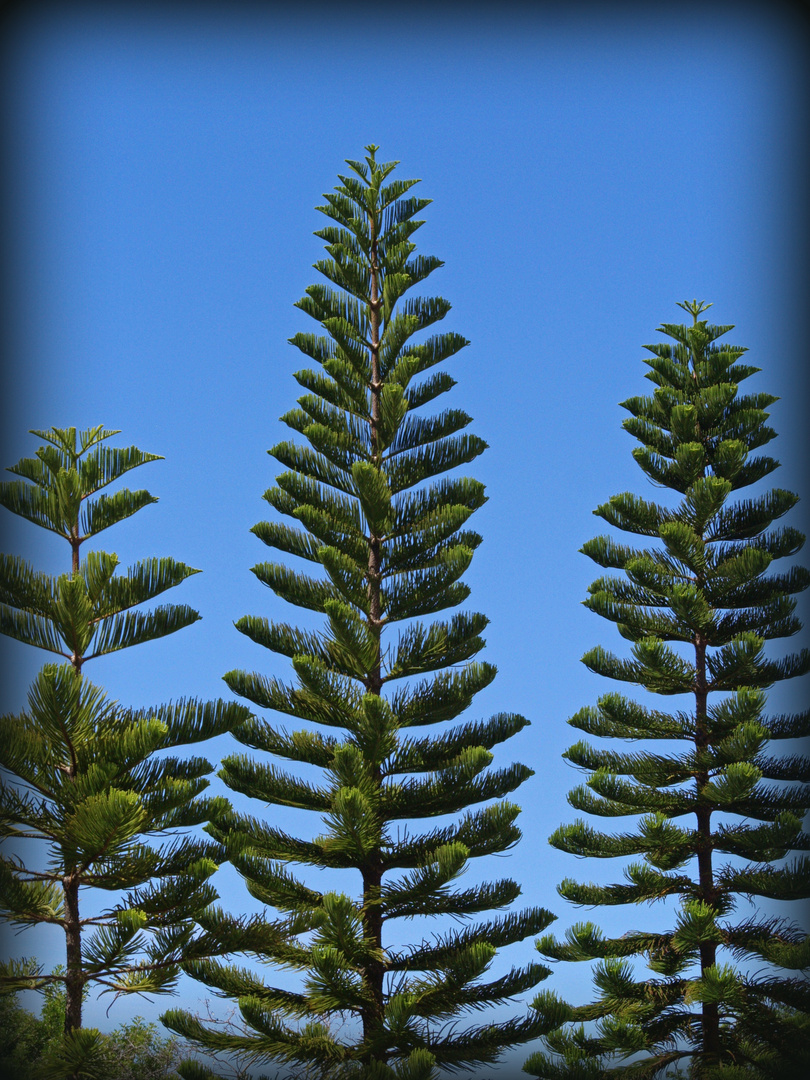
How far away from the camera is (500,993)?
7.34m

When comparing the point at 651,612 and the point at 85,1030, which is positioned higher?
the point at 651,612

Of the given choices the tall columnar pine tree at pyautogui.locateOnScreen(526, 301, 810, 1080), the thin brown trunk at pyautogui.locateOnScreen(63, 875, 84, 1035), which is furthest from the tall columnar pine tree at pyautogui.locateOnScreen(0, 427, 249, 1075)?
the tall columnar pine tree at pyautogui.locateOnScreen(526, 301, 810, 1080)

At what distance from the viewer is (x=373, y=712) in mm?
7066

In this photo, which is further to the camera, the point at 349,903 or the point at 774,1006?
the point at 774,1006

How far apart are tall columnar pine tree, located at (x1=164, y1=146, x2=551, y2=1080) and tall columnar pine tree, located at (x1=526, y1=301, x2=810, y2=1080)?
103cm

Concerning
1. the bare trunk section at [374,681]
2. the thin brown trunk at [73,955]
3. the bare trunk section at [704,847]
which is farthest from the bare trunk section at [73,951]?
the bare trunk section at [704,847]

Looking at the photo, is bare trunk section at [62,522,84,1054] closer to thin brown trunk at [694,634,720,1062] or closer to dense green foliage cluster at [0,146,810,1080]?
dense green foliage cluster at [0,146,810,1080]

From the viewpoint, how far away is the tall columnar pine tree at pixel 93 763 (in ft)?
19.4

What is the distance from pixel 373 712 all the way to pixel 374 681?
0.74 metres

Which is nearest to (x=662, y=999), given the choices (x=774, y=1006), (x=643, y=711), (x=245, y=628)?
(x=774, y=1006)

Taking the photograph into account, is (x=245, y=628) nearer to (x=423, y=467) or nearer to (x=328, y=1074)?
(x=423, y=467)

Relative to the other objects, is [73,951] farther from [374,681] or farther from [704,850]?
[704,850]

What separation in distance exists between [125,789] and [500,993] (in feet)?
9.19

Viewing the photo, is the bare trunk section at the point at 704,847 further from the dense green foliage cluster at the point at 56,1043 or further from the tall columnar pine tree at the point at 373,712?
the dense green foliage cluster at the point at 56,1043
